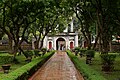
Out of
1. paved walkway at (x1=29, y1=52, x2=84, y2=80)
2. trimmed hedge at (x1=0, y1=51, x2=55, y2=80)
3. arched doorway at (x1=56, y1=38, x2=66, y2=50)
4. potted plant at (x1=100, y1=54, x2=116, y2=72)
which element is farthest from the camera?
arched doorway at (x1=56, y1=38, x2=66, y2=50)

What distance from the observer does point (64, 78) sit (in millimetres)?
18109

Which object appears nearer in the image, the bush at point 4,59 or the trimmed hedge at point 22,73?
Answer: the trimmed hedge at point 22,73

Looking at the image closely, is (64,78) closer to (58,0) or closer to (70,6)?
(58,0)

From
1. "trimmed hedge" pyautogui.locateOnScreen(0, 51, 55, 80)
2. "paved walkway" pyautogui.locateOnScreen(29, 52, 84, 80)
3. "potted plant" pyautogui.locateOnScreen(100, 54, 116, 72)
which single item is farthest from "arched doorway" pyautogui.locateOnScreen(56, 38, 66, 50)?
"trimmed hedge" pyautogui.locateOnScreen(0, 51, 55, 80)

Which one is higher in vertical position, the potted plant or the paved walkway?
the potted plant

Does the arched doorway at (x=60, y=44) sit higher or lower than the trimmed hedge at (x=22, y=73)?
higher

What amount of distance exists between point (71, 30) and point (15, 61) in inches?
2174

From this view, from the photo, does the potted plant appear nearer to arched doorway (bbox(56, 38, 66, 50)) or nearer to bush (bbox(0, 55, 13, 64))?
bush (bbox(0, 55, 13, 64))

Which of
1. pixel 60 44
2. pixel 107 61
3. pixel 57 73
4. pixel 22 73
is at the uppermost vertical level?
pixel 60 44

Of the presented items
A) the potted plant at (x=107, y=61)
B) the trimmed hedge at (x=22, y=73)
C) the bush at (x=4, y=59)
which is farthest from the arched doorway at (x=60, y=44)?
the trimmed hedge at (x=22, y=73)

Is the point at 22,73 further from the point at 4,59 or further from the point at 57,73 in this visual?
the point at 4,59

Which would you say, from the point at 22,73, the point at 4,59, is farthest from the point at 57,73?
the point at 4,59

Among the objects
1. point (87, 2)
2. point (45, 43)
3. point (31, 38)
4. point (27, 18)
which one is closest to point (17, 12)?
point (27, 18)

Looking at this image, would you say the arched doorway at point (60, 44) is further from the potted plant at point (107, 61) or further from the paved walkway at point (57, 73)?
the potted plant at point (107, 61)
